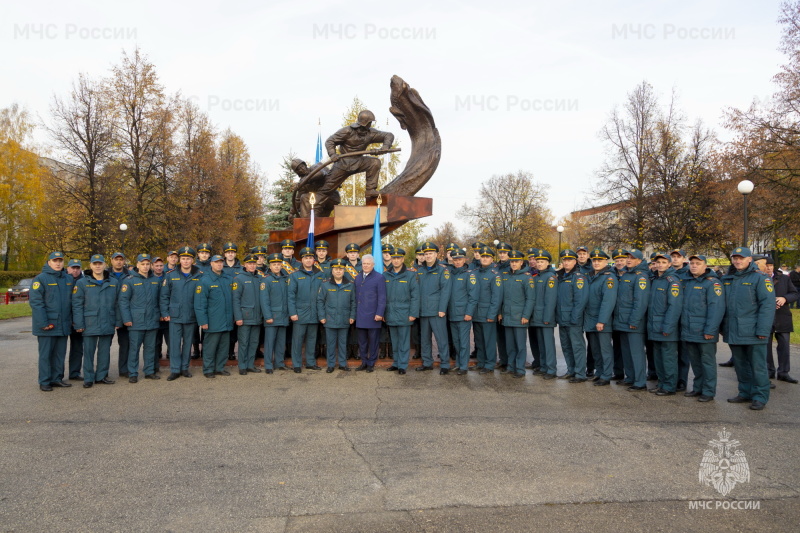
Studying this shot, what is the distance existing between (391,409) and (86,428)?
2.98 meters

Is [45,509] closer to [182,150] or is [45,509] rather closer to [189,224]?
[189,224]

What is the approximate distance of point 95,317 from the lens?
668 centimetres

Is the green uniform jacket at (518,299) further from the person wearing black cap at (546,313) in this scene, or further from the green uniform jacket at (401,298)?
the green uniform jacket at (401,298)

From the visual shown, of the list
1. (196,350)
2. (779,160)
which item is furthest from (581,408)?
(779,160)

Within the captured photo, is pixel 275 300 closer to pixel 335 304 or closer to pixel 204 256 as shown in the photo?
pixel 335 304

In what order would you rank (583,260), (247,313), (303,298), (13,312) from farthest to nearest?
(13,312) → (583,260) → (303,298) → (247,313)

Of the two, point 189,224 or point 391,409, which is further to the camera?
point 189,224

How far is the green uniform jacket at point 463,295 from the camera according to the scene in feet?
24.7

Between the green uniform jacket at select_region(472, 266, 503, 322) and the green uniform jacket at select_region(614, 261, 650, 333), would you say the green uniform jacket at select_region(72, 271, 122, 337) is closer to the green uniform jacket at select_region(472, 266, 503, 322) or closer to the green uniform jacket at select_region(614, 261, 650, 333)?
the green uniform jacket at select_region(472, 266, 503, 322)

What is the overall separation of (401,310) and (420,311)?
302 mm

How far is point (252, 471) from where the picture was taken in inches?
152

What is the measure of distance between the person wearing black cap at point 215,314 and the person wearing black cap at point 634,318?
5.37m

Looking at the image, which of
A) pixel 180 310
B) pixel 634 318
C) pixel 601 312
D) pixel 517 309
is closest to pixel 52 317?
pixel 180 310

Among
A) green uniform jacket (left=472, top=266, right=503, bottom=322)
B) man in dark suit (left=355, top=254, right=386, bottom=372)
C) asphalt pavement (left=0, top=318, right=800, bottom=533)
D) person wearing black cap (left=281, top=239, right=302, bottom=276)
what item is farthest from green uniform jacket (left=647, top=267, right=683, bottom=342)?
person wearing black cap (left=281, top=239, right=302, bottom=276)
